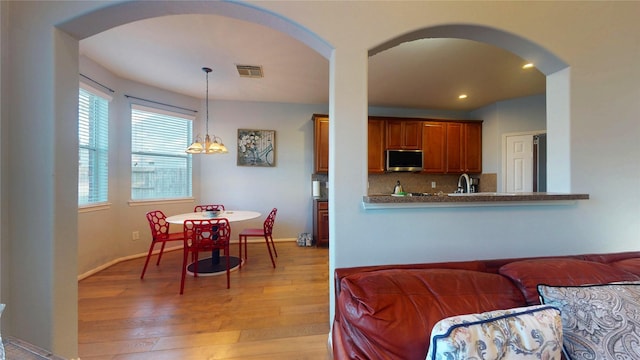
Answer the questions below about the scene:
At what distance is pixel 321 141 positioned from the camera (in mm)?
4324

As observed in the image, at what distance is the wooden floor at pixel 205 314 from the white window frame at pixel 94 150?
3.13 feet

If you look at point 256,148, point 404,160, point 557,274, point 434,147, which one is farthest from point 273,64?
point 434,147

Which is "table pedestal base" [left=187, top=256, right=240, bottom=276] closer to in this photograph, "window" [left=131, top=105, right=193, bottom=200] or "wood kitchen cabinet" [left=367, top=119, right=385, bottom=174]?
"window" [left=131, top=105, right=193, bottom=200]

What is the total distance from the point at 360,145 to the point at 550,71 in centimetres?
153

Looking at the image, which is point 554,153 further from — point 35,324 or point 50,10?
point 35,324

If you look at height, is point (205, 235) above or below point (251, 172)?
below

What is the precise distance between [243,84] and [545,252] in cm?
384

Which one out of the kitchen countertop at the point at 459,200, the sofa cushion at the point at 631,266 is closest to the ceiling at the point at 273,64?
the kitchen countertop at the point at 459,200

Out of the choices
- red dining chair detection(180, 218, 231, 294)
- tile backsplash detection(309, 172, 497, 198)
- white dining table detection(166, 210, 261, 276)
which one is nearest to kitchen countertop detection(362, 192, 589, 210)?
red dining chair detection(180, 218, 231, 294)

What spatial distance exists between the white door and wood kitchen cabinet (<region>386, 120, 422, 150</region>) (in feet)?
4.92

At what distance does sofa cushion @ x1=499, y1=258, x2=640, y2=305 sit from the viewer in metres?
1.05

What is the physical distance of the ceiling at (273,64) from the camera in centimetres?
236

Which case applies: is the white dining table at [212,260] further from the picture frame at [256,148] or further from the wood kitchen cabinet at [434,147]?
the wood kitchen cabinet at [434,147]

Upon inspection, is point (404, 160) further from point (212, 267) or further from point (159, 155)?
point (159, 155)
